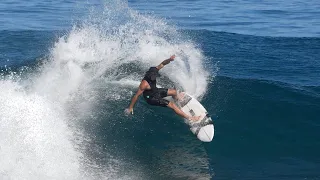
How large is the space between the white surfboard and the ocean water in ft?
1.04

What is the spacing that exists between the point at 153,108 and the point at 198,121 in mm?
2224

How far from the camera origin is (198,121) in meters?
12.4

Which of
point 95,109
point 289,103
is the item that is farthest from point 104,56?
point 289,103

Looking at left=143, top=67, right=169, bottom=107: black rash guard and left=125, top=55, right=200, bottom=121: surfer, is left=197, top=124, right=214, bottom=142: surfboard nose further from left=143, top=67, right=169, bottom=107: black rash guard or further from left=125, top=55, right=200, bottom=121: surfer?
left=143, top=67, right=169, bottom=107: black rash guard

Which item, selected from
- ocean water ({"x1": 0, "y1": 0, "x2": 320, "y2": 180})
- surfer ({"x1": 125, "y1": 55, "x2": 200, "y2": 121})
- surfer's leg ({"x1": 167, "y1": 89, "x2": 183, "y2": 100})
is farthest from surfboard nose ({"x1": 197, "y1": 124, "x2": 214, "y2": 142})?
surfer's leg ({"x1": 167, "y1": 89, "x2": 183, "y2": 100})

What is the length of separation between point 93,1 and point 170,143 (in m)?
26.3

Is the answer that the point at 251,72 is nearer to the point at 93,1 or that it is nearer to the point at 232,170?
the point at 232,170

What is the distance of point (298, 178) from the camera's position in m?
10.9

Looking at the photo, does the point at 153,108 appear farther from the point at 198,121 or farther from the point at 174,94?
the point at 198,121

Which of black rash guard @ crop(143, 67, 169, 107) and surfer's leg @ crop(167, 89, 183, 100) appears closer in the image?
black rash guard @ crop(143, 67, 169, 107)

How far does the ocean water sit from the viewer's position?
10.8m

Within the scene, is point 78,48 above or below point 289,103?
above

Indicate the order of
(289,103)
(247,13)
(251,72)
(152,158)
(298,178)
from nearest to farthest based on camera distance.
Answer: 1. (298,178)
2. (152,158)
3. (289,103)
4. (251,72)
5. (247,13)

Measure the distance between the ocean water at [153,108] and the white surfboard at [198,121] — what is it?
32 centimetres
